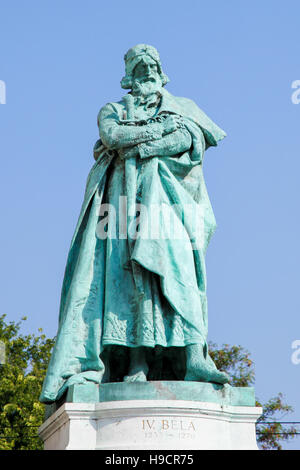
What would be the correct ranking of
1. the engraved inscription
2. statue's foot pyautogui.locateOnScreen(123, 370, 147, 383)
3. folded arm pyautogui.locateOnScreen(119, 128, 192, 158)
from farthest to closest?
folded arm pyautogui.locateOnScreen(119, 128, 192, 158) < statue's foot pyautogui.locateOnScreen(123, 370, 147, 383) < the engraved inscription

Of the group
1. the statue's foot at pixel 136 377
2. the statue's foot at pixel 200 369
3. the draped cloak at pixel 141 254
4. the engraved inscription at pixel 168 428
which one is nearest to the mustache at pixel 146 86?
the draped cloak at pixel 141 254

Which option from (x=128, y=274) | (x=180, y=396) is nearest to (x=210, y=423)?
(x=180, y=396)

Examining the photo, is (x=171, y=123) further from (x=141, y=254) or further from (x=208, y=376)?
(x=208, y=376)

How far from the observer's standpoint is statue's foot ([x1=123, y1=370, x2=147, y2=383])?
9734 mm

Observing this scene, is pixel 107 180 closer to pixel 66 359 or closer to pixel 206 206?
pixel 206 206

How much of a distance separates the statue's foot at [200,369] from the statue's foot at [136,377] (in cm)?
45

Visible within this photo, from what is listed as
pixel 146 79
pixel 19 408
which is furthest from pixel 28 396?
pixel 146 79

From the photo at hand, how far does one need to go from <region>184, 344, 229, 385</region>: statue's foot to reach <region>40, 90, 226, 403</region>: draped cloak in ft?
0.57

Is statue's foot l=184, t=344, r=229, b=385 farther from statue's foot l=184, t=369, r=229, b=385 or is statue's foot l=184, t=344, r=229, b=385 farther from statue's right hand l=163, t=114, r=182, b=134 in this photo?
statue's right hand l=163, t=114, r=182, b=134

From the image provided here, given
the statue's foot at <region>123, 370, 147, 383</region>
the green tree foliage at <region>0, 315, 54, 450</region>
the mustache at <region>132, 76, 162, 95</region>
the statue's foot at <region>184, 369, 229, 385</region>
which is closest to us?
the statue's foot at <region>184, 369, 229, 385</region>

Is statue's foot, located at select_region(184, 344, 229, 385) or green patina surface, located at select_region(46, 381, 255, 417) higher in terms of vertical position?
statue's foot, located at select_region(184, 344, 229, 385)

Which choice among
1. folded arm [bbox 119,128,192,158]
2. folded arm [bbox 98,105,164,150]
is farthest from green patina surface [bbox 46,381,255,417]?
folded arm [bbox 98,105,164,150]

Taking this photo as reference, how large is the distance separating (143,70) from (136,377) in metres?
3.92
